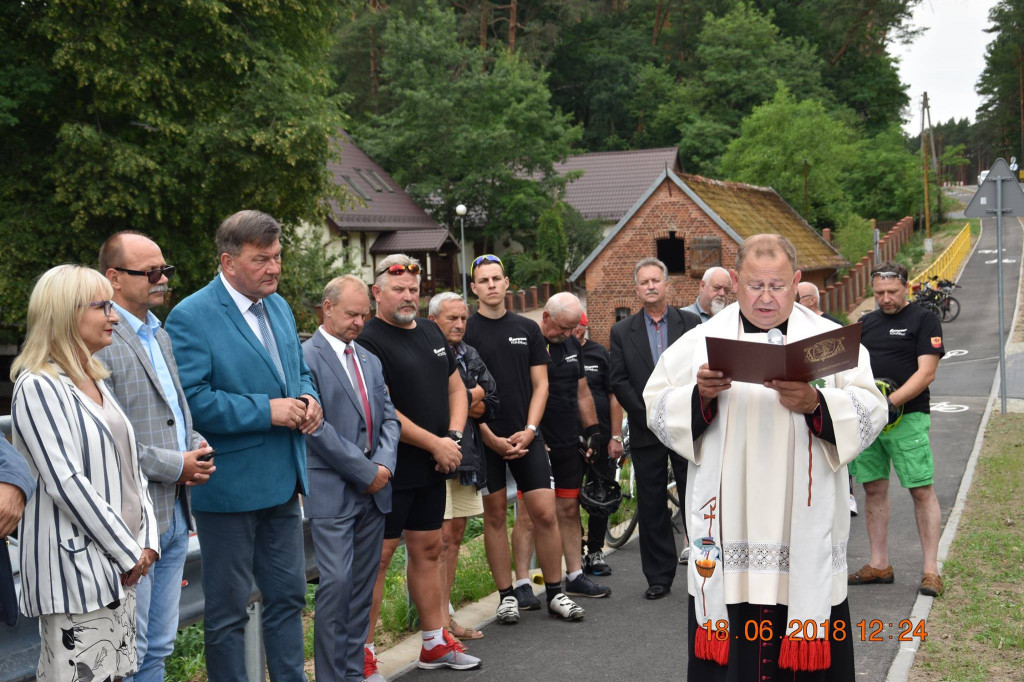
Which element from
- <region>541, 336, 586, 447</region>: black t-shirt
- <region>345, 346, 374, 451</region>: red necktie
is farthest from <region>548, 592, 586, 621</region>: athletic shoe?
<region>345, 346, 374, 451</region>: red necktie

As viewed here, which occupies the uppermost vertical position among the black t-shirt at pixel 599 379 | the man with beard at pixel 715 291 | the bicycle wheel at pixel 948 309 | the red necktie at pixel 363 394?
the man with beard at pixel 715 291

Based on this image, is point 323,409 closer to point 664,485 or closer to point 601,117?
point 664,485

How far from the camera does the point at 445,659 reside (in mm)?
5598

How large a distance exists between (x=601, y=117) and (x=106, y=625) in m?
72.3

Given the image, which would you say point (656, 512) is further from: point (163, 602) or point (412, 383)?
point (163, 602)

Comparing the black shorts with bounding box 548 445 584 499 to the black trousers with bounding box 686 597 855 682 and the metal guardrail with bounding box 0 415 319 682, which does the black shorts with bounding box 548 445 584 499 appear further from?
the black trousers with bounding box 686 597 855 682

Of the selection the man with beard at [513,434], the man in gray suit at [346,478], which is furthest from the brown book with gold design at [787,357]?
the man with beard at [513,434]

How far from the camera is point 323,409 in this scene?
200 inches

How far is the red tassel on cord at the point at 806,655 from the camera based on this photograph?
150 inches

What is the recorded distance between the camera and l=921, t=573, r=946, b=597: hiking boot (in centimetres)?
653

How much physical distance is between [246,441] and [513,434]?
2356mm

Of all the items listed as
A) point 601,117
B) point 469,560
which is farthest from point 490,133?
point 469,560

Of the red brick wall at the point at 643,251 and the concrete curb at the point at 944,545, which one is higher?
the red brick wall at the point at 643,251

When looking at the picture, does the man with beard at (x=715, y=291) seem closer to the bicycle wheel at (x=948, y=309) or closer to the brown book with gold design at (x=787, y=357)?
the brown book with gold design at (x=787, y=357)
